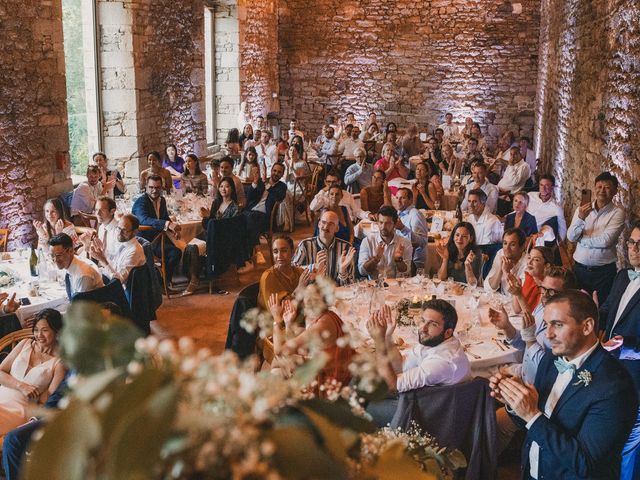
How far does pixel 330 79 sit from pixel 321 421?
50.3ft

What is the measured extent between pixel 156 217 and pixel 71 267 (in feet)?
7.67

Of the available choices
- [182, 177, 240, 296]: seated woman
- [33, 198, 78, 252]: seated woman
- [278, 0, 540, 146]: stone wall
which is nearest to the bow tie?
[33, 198, 78, 252]: seated woman

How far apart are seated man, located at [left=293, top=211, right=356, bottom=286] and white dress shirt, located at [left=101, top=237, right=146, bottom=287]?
1.19m

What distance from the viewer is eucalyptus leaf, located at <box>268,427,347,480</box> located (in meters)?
0.88

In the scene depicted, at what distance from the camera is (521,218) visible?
5949 mm

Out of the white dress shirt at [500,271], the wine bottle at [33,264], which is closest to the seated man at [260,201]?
the wine bottle at [33,264]

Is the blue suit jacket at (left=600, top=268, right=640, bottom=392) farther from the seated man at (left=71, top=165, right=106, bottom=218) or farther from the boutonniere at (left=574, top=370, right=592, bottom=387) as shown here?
the seated man at (left=71, top=165, right=106, bottom=218)

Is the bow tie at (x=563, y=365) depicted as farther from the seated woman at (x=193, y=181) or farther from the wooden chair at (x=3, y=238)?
the seated woman at (x=193, y=181)

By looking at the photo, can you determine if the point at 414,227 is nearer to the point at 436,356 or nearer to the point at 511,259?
the point at 511,259

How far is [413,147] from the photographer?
12617 millimetres

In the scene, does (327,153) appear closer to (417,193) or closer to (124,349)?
(417,193)

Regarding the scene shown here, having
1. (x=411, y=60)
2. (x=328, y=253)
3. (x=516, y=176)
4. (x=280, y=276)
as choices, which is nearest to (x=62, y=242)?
(x=280, y=276)

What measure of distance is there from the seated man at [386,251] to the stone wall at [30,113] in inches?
145

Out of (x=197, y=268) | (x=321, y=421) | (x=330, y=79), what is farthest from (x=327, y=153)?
(x=321, y=421)
